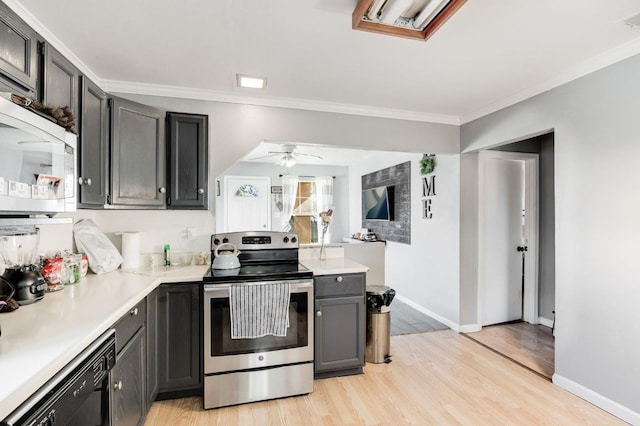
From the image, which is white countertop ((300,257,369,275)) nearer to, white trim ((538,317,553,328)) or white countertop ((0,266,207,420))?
white countertop ((0,266,207,420))

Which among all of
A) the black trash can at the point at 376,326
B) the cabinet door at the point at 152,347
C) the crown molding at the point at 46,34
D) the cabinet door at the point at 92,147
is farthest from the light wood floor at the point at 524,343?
the crown molding at the point at 46,34

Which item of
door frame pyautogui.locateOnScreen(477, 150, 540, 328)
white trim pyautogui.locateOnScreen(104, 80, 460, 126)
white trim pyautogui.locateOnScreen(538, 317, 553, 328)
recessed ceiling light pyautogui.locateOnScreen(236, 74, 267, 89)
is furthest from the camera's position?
door frame pyautogui.locateOnScreen(477, 150, 540, 328)

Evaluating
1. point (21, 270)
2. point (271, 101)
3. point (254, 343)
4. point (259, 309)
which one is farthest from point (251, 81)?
point (254, 343)

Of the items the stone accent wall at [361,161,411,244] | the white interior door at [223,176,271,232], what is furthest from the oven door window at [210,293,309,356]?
the white interior door at [223,176,271,232]

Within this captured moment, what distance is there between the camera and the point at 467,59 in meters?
2.23

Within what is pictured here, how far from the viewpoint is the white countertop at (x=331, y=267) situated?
99.1 inches

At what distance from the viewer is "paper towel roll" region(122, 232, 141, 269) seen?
249 cm

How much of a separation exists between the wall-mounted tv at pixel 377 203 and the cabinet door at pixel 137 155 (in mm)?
3472

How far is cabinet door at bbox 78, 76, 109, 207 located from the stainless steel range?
0.90 meters

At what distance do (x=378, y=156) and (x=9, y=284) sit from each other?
4901mm

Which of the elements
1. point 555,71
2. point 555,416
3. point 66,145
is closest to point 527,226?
point 555,71

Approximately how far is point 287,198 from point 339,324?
4032mm

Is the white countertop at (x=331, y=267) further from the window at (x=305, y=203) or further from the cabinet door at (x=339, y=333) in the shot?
the window at (x=305, y=203)

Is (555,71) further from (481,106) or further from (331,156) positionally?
(331,156)
